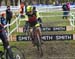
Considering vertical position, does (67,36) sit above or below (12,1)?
above

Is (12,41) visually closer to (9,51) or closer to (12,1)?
(9,51)

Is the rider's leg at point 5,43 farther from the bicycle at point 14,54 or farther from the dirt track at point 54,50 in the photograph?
the dirt track at point 54,50

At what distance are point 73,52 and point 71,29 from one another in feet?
32.3

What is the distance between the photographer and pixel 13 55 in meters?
10.2

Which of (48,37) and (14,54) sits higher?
→ (14,54)

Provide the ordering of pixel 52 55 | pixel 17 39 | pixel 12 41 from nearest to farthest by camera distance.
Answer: pixel 52 55 → pixel 17 39 → pixel 12 41

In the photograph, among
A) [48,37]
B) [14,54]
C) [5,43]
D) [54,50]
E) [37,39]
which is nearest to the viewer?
[5,43]

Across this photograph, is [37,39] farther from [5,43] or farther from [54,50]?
[5,43]

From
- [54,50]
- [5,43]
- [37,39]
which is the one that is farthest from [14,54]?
[54,50]

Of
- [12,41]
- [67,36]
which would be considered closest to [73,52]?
[67,36]

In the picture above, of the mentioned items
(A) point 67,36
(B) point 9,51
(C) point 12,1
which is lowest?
(C) point 12,1

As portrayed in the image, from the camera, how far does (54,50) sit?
50.3 ft

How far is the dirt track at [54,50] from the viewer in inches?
534

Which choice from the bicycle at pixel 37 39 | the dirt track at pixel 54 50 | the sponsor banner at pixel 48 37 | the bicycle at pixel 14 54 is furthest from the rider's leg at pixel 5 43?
the sponsor banner at pixel 48 37
